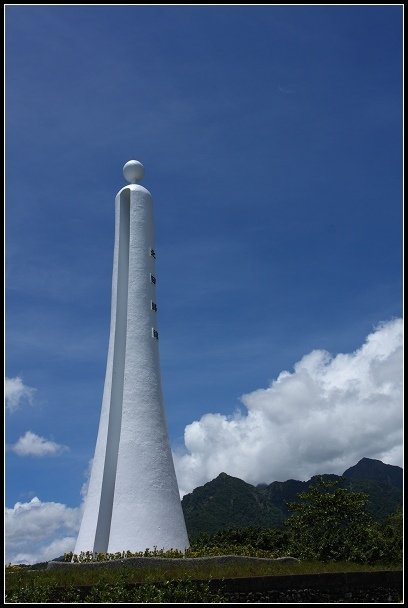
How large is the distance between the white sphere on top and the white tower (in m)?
0.04

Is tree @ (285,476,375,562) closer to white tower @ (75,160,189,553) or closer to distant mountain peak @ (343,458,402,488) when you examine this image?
white tower @ (75,160,189,553)

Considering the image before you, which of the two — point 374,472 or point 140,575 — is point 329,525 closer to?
point 140,575

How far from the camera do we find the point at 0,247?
12805mm

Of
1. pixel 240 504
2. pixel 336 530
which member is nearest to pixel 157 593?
pixel 336 530

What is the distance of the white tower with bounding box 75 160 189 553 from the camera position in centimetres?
1819

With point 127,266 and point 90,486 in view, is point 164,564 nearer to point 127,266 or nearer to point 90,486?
point 90,486

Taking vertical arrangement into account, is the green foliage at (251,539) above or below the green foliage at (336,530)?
below

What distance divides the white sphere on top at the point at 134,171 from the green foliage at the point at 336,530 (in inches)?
497

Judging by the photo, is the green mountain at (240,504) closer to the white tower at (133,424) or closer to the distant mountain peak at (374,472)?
the distant mountain peak at (374,472)

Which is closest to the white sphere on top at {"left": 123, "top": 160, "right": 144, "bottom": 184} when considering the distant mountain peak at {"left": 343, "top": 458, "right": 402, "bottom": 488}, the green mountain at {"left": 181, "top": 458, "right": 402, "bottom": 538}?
the green mountain at {"left": 181, "top": 458, "right": 402, "bottom": 538}

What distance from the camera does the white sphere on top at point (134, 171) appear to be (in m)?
22.3

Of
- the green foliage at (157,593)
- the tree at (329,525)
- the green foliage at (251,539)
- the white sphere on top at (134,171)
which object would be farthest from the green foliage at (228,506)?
the green foliage at (157,593)

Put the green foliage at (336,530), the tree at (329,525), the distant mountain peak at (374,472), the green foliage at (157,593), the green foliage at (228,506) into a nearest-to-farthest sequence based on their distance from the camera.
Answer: the green foliage at (157,593), the green foliage at (336,530), the tree at (329,525), the green foliage at (228,506), the distant mountain peak at (374,472)

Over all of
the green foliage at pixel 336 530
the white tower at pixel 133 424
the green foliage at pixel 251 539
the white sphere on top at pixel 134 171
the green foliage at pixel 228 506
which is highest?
the white sphere on top at pixel 134 171
